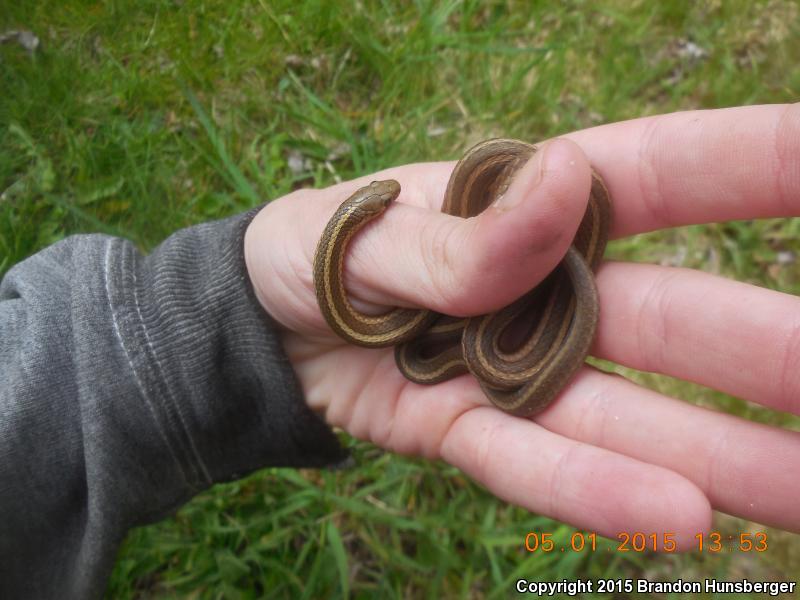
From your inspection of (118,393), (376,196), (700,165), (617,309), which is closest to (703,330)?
(617,309)

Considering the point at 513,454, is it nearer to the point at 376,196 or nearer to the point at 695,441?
the point at 695,441

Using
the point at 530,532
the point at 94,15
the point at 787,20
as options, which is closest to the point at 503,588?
the point at 530,532

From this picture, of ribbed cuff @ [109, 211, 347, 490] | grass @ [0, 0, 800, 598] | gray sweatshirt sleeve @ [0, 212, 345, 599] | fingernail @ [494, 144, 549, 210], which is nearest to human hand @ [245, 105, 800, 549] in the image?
fingernail @ [494, 144, 549, 210]

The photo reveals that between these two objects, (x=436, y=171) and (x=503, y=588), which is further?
(x=503, y=588)

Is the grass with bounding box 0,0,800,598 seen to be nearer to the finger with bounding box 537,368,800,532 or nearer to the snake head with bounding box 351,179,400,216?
the finger with bounding box 537,368,800,532

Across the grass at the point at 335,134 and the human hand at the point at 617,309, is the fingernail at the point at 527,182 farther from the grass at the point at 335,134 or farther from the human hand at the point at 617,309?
the grass at the point at 335,134

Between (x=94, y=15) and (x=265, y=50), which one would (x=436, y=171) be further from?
(x=94, y=15)
